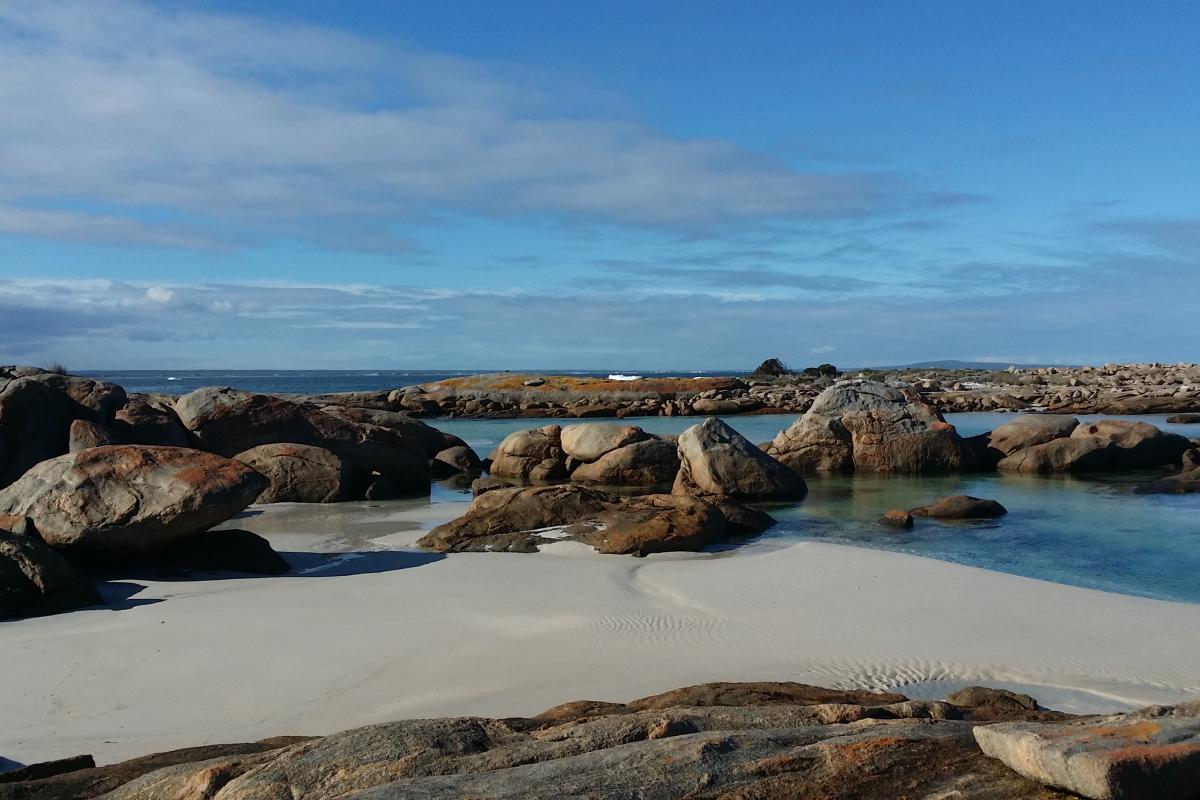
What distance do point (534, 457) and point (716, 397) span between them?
26.8m

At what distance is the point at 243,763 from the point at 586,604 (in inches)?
218

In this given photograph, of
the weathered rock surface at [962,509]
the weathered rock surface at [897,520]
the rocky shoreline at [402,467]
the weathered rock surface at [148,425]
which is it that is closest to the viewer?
the rocky shoreline at [402,467]

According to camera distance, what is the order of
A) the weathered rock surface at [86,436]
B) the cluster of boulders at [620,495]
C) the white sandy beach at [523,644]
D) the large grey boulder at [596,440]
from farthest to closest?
1. the large grey boulder at [596,440]
2. the weathered rock surface at [86,436]
3. the cluster of boulders at [620,495]
4. the white sandy beach at [523,644]

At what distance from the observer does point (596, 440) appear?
829 inches

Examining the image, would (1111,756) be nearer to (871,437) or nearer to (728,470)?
(728,470)

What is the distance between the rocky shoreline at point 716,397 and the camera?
43.2m

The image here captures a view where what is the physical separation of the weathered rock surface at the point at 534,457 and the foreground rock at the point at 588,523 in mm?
7121

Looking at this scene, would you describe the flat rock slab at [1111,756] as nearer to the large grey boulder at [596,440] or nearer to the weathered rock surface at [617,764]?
the weathered rock surface at [617,764]

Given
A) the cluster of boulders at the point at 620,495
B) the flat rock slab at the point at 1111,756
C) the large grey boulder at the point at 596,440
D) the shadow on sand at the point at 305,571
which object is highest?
the flat rock slab at the point at 1111,756

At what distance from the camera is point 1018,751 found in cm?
316

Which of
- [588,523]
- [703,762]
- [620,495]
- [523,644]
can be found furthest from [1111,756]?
[620,495]

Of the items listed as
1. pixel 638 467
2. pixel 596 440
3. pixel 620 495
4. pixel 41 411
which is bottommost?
pixel 620 495

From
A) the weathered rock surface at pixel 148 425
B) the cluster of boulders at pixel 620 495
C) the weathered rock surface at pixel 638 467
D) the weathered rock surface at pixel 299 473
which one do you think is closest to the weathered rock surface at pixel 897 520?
the cluster of boulders at pixel 620 495

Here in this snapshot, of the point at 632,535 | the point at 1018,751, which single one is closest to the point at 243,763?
the point at 1018,751
